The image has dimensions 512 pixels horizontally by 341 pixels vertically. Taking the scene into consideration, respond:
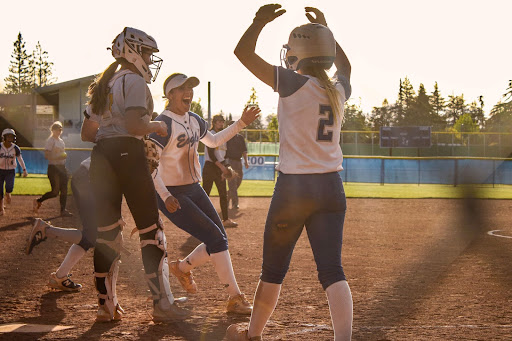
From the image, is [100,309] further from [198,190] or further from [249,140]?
[249,140]

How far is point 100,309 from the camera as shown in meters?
5.37

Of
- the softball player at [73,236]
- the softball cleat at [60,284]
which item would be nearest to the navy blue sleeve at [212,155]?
the softball player at [73,236]

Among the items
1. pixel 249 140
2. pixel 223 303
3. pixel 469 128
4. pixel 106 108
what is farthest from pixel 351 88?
pixel 469 128

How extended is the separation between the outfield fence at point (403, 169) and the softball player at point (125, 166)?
27890 mm

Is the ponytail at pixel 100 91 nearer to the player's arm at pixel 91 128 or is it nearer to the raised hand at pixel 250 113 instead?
the player's arm at pixel 91 128

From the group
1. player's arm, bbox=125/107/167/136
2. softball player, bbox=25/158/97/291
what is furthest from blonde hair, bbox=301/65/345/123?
softball player, bbox=25/158/97/291

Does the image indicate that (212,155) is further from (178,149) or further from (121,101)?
(121,101)

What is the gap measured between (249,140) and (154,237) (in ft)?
183

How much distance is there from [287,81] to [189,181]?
2386 mm

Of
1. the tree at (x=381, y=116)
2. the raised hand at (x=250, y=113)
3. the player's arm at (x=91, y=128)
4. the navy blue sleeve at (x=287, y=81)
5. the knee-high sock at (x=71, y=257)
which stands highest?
the tree at (x=381, y=116)

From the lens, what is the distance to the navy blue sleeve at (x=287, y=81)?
3.92 meters

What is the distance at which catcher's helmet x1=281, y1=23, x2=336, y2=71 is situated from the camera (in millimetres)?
4070

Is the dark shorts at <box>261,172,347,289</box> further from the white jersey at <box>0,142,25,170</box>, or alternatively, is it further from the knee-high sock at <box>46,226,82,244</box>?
the white jersey at <box>0,142,25,170</box>

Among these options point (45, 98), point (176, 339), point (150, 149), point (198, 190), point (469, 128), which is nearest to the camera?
point (176, 339)
